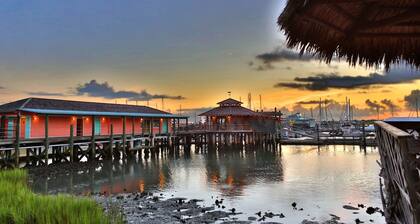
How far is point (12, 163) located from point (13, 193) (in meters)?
13.5

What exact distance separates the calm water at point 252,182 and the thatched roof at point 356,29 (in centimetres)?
751

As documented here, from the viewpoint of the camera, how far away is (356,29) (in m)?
5.49

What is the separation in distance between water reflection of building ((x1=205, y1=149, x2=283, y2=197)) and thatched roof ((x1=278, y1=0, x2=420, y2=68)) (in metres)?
11.5

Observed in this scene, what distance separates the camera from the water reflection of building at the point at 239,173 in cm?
1898

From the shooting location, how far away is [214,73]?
31.1m

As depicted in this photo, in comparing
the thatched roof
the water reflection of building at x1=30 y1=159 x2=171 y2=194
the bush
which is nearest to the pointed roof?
the water reflection of building at x1=30 y1=159 x2=171 y2=194

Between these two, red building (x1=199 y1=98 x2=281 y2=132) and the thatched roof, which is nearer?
the thatched roof

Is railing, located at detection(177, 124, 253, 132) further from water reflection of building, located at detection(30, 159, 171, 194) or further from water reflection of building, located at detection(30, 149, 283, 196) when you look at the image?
water reflection of building, located at detection(30, 159, 171, 194)

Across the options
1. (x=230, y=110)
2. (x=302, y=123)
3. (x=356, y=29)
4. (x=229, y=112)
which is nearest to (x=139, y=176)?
(x=356, y=29)

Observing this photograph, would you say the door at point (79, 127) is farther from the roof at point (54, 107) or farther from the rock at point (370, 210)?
the rock at point (370, 210)

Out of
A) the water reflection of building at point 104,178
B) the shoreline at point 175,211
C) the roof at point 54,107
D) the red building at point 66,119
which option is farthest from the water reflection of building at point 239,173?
the roof at point 54,107

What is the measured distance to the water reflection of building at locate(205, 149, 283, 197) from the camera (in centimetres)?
1898

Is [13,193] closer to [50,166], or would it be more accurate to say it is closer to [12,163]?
[12,163]

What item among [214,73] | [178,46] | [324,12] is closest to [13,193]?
[324,12]
